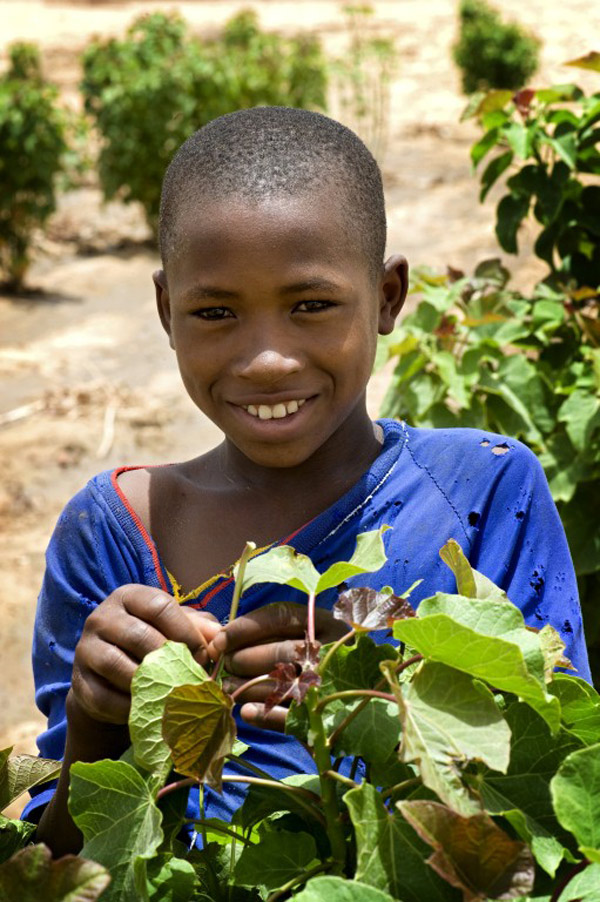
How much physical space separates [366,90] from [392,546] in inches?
510

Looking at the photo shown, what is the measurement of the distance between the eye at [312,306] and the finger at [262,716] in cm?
61

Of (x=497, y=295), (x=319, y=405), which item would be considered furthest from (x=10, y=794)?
(x=497, y=295)

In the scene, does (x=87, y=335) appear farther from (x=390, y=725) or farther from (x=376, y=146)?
(x=390, y=725)

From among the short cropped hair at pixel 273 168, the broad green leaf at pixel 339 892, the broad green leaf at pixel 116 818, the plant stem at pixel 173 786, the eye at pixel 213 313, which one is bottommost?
the broad green leaf at pixel 116 818

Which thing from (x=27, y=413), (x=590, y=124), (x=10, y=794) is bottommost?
(x=27, y=413)

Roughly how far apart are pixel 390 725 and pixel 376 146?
11368 mm

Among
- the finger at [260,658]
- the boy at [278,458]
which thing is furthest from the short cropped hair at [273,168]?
the finger at [260,658]

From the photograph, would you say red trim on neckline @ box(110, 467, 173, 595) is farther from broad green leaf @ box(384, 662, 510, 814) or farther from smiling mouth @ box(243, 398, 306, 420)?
broad green leaf @ box(384, 662, 510, 814)

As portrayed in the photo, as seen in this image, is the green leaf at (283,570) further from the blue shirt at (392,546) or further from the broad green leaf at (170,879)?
the blue shirt at (392,546)

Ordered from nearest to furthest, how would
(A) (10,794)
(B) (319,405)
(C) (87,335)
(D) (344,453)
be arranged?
(A) (10,794) < (B) (319,405) < (D) (344,453) < (C) (87,335)

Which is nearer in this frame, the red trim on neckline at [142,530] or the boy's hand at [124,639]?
the boy's hand at [124,639]

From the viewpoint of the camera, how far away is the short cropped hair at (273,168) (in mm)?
1423

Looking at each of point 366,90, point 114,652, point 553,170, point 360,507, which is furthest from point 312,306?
point 366,90

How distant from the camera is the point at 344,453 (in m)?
1.63
